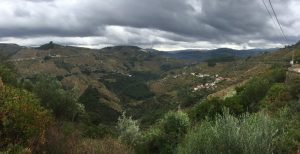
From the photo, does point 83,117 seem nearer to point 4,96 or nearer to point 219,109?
point 219,109

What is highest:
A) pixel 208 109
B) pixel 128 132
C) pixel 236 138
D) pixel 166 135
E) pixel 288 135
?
pixel 236 138

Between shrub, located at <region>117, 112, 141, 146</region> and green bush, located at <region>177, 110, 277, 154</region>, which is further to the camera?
shrub, located at <region>117, 112, 141, 146</region>

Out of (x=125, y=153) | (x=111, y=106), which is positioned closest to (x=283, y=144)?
(x=125, y=153)

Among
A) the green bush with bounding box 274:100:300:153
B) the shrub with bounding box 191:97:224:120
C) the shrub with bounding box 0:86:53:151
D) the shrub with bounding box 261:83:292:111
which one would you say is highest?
the shrub with bounding box 0:86:53:151

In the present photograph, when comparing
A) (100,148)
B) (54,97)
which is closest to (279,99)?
(100,148)

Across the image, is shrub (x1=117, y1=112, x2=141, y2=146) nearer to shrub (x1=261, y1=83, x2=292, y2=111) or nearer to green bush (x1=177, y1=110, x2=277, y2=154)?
shrub (x1=261, y1=83, x2=292, y2=111)

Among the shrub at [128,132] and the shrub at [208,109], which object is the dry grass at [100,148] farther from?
the shrub at [208,109]

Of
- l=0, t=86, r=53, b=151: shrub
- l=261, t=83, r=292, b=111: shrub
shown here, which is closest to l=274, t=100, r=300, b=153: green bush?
l=261, t=83, r=292, b=111: shrub

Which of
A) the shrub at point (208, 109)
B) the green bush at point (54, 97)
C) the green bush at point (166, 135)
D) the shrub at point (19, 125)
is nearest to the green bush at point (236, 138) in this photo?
the shrub at point (19, 125)

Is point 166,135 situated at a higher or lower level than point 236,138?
lower

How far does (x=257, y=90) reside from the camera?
241 feet

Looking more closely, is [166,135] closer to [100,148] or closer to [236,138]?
[100,148]

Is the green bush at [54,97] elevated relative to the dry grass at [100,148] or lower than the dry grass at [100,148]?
lower

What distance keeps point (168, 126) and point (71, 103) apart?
24.7m
